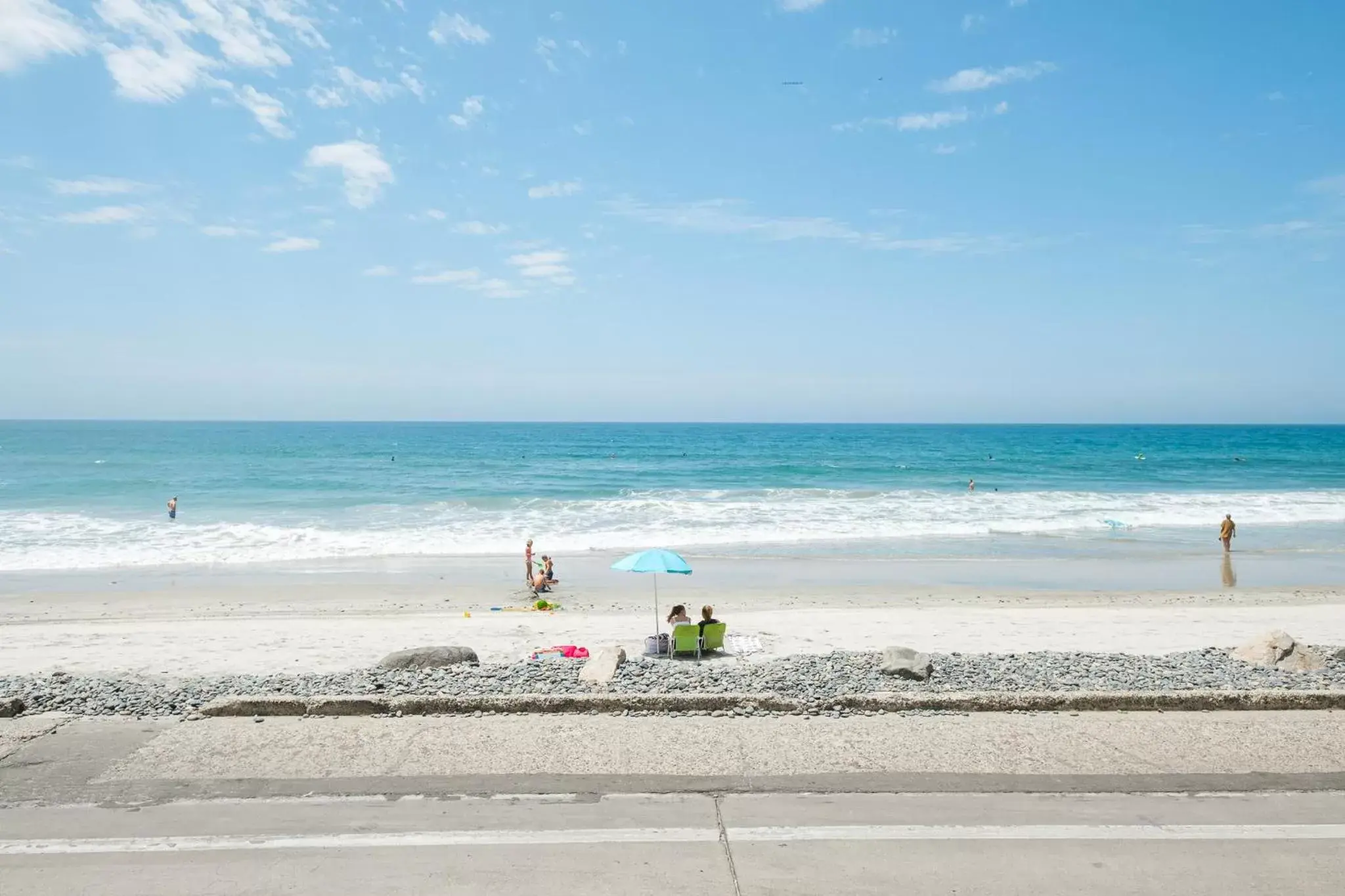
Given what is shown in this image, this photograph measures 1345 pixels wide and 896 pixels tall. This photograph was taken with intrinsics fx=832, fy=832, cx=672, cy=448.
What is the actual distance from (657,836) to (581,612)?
1203 centimetres

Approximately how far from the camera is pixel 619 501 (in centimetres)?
4125

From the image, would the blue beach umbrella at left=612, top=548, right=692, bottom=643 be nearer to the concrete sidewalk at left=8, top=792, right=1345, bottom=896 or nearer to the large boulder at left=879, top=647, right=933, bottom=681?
the large boulder at left=879, top=647, right=933, bottom=681

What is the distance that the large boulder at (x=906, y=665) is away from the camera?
8.54 meters

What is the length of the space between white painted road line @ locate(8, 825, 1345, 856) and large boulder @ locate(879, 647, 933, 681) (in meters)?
3.14

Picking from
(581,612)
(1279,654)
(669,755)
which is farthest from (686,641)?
(1279,654)

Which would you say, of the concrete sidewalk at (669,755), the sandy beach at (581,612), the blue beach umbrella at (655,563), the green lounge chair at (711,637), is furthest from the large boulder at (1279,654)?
the blue beach umbrella at (655,563)

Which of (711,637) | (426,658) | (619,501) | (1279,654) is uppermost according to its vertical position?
(1279,654)

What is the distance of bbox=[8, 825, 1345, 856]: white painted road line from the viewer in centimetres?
517

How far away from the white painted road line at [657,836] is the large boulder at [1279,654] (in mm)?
5064

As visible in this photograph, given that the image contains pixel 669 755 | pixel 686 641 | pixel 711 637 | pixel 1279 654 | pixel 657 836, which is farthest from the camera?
pixel 711 637

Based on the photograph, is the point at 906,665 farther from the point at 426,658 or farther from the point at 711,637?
the point at 426,658

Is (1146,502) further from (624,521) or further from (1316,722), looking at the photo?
(1316,722)

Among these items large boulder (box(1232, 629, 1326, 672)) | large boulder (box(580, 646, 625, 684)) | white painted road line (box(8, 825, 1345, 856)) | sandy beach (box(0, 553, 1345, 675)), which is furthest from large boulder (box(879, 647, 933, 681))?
large boulder (box(1232, 629, 1326, 672))

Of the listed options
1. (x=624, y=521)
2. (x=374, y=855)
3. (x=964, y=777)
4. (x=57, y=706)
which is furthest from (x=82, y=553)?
(x=964, y=777)
